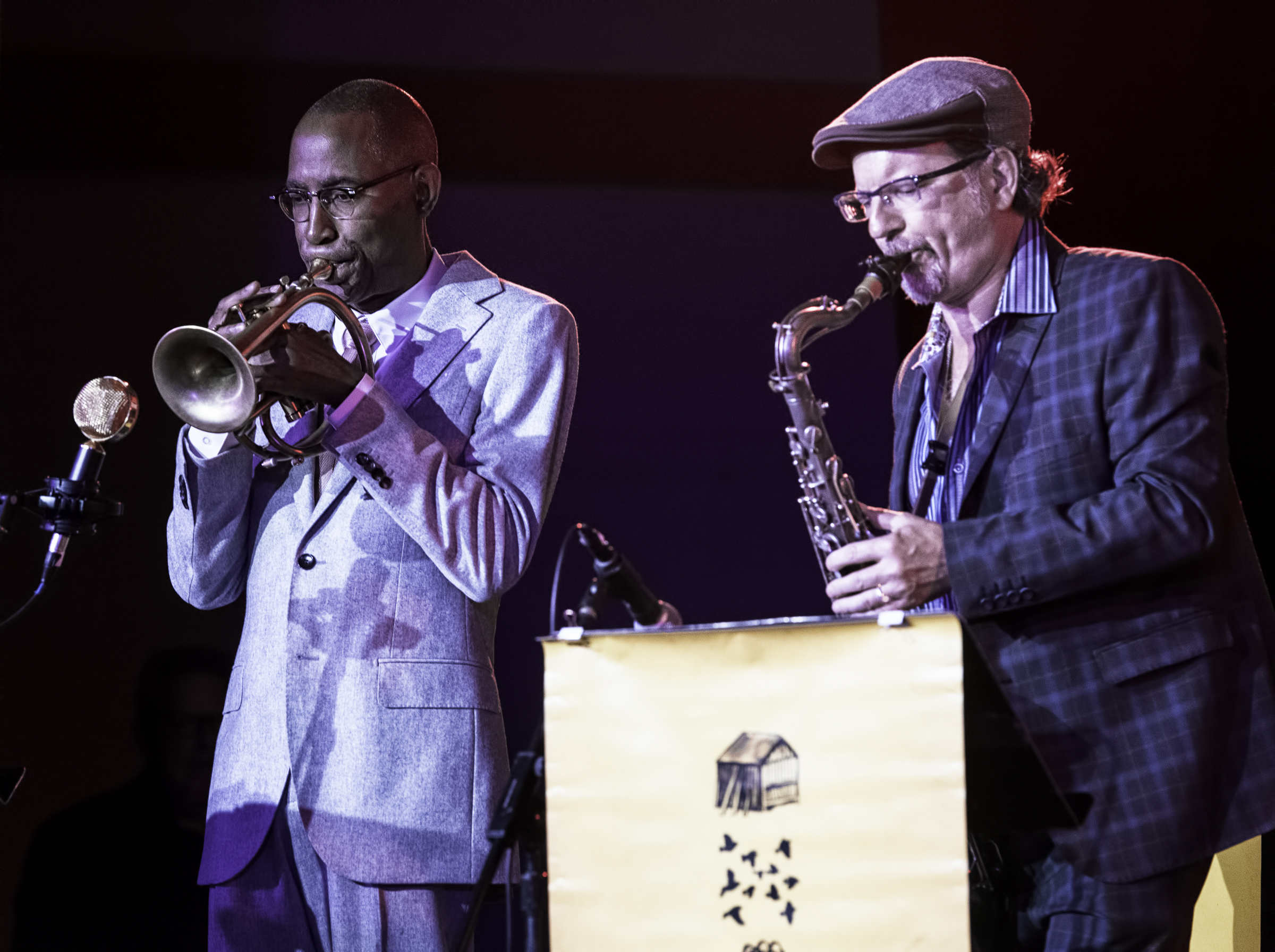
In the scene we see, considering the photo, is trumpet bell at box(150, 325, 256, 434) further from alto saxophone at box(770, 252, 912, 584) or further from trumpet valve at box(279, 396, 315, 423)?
alto saxophone at box(770, 252, 912, 584)

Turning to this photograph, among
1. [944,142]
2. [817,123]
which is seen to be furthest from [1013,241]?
[817,123]

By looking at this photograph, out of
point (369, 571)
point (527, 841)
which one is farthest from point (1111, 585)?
point (369, 571)

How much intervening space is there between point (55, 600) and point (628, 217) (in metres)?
2.10

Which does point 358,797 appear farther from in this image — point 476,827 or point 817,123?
point 817,123

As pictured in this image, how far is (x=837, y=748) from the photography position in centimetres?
157

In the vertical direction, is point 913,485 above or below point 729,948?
above

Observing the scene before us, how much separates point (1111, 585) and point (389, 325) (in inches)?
55.3

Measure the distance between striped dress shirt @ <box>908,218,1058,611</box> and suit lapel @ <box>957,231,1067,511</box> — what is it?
0.04 feet

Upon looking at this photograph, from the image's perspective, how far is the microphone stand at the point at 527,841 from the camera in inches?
63.1

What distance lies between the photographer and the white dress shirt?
228 centimetres

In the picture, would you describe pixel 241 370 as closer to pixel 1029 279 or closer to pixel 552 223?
pixel 1029 279

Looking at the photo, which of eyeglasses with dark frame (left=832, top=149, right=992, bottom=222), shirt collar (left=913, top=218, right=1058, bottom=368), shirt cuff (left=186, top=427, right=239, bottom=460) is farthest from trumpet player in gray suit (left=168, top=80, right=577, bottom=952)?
shirt collar (left=913, top=218, right=1058, bottom=368)

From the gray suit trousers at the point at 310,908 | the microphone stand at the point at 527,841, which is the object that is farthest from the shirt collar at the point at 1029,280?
the gray suit trousers at the point at 310,908

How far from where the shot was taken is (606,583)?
6.66ft
